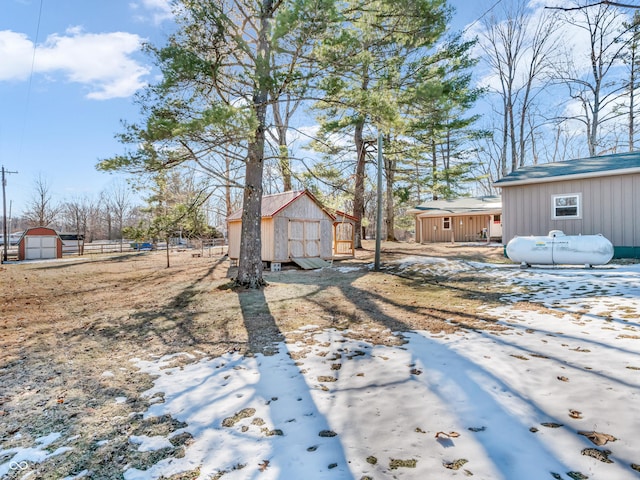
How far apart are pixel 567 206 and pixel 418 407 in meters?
11.8

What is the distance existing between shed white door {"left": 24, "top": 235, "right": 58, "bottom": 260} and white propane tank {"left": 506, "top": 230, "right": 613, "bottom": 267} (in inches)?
1124

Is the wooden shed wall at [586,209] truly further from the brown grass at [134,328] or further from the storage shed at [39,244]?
the storage shed at [39,244]

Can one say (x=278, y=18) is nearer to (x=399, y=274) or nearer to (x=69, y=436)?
(x=69, y=436)

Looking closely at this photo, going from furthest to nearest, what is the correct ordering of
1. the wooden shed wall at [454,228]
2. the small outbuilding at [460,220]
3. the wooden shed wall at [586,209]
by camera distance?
the wooden shed wall at [454,228], the small outbuilding at [460,220], the wooden shed wall at [586,209]

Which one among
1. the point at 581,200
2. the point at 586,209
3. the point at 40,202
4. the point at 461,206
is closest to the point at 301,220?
the point at 581,200

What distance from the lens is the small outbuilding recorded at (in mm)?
22508

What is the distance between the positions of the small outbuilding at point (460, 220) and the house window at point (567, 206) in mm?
10650

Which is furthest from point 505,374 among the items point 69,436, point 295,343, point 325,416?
point 69,436

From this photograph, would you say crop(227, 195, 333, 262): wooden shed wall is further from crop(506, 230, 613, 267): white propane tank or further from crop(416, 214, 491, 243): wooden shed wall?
crop(416, 214, 491, 243): wooden shed wall

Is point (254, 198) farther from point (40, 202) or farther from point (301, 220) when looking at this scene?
point (40, 202)

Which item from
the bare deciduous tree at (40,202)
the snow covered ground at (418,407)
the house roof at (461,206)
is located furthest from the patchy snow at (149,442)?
the bare deciduous tree at (40,202)

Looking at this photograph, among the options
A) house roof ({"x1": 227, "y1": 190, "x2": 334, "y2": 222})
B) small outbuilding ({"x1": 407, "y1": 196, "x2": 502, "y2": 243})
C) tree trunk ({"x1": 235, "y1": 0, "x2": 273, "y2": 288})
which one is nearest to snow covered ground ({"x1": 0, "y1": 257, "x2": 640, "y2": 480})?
tree trunk ({"x1": 235, "y1": 0, "x2": 273, "y2": 288})

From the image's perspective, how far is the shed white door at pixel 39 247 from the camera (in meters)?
23.5

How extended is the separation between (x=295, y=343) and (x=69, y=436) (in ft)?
8.26
